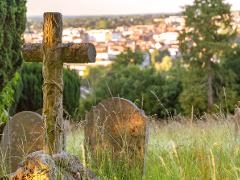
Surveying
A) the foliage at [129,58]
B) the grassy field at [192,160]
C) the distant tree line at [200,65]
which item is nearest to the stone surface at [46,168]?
the grassy field at [192,160]

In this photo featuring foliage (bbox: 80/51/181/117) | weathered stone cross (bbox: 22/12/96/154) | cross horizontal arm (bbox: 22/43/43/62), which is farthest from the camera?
foliage (bbox: 80/51/181/117)

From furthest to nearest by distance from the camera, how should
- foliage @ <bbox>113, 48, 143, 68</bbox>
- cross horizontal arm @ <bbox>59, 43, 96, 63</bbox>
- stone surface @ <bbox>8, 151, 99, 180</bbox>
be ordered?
foliage @ <bbox>113, 48, 143, 68</bbox> → cross horizontal arm @ <bbox>59, 43, 96, 63</bbox> → stone surface @ <bbox>8, 151, 99, 180</bbox>

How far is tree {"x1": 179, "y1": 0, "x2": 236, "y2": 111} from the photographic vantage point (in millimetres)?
49812

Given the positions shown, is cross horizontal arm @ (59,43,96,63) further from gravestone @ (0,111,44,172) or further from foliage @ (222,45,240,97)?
foliage @ (222,45,240,97)

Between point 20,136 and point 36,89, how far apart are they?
14.0 metres

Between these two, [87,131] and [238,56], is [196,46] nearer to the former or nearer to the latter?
[238,56]

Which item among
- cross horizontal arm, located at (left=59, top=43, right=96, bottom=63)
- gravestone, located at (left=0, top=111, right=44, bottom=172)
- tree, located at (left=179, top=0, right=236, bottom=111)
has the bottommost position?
tree, located at (left=179, top=0, right=236, bottom=111)

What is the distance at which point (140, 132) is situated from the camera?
257 inches

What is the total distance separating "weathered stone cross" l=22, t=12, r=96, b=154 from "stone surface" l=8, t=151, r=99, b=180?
4.65ft

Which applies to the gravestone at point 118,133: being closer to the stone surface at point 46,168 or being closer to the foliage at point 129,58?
the stone surface at point 46,168

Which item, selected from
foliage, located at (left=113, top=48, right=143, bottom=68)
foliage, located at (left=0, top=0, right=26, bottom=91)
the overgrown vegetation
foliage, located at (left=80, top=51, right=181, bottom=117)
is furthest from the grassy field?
foliage, located at (left=113, top=48, right=143, bottom=68)

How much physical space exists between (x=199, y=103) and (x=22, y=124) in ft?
131

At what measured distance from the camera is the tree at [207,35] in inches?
1961

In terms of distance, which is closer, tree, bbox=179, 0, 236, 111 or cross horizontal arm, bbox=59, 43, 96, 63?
cross horizontal arm, bbox=59, 43, 96, 63
